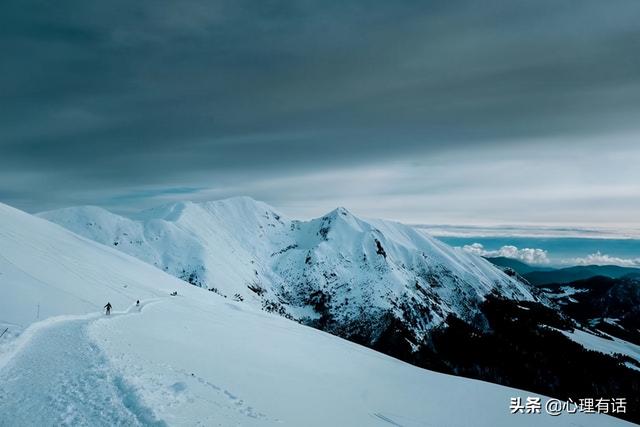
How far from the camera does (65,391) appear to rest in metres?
12.5

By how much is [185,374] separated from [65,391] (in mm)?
4579

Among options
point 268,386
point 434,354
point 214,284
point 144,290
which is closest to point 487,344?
point 434,354

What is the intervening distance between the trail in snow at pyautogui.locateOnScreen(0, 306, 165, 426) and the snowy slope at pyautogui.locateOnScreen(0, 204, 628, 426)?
0.15 ft

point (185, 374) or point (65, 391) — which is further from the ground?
point (65, 391)

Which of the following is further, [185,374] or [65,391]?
[185,374]

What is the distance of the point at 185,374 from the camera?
1587 centimetres

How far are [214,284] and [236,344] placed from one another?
538ft

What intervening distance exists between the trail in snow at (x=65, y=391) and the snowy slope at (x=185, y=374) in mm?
47

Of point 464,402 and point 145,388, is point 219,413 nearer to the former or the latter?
point 145,388

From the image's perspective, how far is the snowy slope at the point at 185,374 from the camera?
1196cm

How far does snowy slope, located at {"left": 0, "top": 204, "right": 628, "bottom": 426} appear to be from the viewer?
39.2 ft

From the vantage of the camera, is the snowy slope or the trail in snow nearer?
the trail in snow

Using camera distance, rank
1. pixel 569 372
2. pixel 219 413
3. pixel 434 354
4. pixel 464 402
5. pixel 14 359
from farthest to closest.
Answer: pixel 434 354, pixel 569 372, pixel 464 402, pixel 14 359, pixel 219 413

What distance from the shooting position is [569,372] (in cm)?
17450
